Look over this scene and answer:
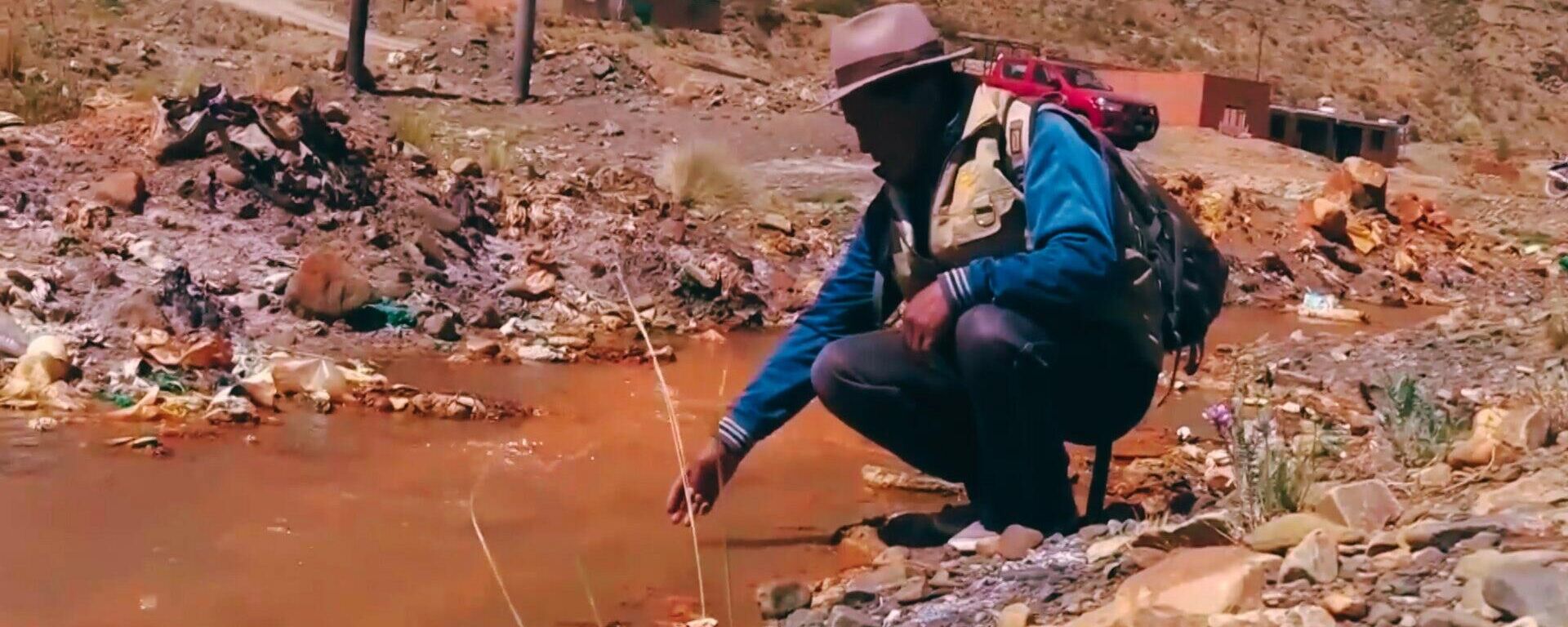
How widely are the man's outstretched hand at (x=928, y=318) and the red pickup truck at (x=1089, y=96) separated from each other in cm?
1295

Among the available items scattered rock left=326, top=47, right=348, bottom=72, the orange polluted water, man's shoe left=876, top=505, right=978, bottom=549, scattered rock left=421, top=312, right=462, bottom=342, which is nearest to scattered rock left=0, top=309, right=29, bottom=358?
the orange polluted water

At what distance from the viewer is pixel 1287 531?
7.51ft

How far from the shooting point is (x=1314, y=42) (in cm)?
3644

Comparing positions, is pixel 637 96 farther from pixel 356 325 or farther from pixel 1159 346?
pixel 1159 346

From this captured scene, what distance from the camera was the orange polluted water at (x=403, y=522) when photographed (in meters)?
2.69

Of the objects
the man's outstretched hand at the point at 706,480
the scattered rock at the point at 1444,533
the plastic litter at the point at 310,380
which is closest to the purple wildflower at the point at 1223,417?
the scattered rock at the point at 1444,533

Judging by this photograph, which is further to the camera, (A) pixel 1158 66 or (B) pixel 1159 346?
(A) pixel 1158 66

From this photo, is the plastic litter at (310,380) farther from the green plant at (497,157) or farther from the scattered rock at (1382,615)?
the green plant at (497,157)

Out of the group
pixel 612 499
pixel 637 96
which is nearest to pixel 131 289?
pixel 612 499

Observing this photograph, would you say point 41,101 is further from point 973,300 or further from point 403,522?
point 973,300

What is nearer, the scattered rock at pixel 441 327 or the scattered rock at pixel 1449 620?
the scattered rock at pixel 1449 620

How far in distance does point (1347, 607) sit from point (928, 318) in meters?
0.90

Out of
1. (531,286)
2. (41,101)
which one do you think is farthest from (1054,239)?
(41,101)

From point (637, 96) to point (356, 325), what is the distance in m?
9.05
